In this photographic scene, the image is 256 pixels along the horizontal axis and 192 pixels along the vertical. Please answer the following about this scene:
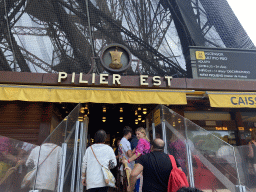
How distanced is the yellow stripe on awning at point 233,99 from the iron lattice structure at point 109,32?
186cm

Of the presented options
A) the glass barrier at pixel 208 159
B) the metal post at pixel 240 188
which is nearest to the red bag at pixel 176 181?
the glass barrier at pixel 208 159

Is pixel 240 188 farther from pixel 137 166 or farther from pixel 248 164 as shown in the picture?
pixel 137 166

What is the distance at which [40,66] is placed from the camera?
823 centimetres

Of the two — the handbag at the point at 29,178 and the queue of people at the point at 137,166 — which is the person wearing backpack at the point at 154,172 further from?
the handbag at the point at 29,178

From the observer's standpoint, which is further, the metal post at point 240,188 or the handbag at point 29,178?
the metal post at point 240,188

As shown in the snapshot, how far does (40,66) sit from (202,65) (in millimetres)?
6493

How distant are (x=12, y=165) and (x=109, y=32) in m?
6.90

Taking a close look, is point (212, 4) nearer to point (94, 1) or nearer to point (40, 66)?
point (94, 1)

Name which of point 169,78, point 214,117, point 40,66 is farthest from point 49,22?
point 214,117

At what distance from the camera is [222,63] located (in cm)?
801

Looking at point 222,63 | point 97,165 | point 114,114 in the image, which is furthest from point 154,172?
point 114,114

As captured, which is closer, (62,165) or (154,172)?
(154,172)

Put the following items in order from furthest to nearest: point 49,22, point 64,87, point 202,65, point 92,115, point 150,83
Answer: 1. point 92,115
2. point 49,22
3. point 202,65
4. point 150,83
5. point 64,87

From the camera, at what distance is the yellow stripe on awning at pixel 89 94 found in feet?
20.0
